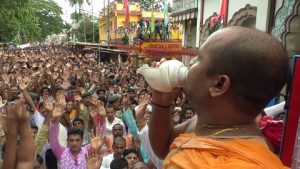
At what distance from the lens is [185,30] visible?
1510cm

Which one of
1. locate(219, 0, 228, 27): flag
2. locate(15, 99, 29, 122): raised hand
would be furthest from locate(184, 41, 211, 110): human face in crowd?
locate(219, 0, 228, 27): flag

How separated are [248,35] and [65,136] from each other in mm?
3545

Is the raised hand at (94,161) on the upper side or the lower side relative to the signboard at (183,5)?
lower

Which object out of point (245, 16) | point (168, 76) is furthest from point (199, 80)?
Answer: point (245, 16)

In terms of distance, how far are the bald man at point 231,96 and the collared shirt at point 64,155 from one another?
2711mm

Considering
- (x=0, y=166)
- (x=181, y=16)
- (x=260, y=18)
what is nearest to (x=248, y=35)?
(x=0, y=166)

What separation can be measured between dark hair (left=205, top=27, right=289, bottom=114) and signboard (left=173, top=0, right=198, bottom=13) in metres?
12.3

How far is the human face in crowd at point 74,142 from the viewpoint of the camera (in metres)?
3.72

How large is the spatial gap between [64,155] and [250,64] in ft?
9.89

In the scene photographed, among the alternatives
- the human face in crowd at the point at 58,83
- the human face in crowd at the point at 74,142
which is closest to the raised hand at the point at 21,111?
the human face in crowd at the point at 74,142

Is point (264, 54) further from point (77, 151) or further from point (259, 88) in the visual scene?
point (77, 151)

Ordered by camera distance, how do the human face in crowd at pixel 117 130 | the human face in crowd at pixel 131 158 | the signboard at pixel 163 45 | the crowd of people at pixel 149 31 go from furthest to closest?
the crowd of people at pixel 149 31 < the signboard at pixel 163 45 < the human face in crowd at pixel 117 130 < the human face in crowd at pixel 131 158

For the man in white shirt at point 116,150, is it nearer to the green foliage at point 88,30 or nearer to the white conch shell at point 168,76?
the white conch shell at point 168,76

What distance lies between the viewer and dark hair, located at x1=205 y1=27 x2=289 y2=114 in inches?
35.5
